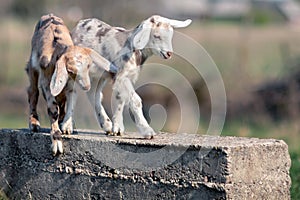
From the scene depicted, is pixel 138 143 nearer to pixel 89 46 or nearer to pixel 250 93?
pixel 89 46

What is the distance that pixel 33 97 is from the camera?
7.08 metres

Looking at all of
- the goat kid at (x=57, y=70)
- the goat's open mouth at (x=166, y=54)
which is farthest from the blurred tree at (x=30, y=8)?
the goat's open mouth at (x=166, y=54)

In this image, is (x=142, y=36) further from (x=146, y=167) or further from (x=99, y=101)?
(x=146, y=167)

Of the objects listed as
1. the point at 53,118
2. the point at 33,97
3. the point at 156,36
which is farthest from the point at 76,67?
the point at 33,97

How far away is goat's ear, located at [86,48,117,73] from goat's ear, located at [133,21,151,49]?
28 cm

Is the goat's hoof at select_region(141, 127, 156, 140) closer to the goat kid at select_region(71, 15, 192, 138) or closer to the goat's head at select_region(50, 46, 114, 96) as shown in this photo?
the goat kid at select_region(71, 15, 192, 138)

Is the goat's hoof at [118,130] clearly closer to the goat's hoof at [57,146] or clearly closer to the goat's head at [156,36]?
the goat's hoof at [57,146]

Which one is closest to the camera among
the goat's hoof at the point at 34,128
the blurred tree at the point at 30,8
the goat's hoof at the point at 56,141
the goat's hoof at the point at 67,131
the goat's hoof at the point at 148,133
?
the goat's hoof at the point at 148,133

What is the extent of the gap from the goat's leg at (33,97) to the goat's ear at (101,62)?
81 centimetres

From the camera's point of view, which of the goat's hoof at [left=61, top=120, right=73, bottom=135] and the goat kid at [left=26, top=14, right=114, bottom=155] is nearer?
the goat kid at [left=26, top=14, right=114, bottom=155]

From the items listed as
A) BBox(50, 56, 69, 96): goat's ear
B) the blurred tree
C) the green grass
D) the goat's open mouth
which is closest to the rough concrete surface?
BBox(50, 56, 69, 96): goat's ear

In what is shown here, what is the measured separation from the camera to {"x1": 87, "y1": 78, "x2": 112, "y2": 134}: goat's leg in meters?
6.58

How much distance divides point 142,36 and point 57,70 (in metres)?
0.76

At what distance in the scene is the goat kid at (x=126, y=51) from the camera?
6270 mm
